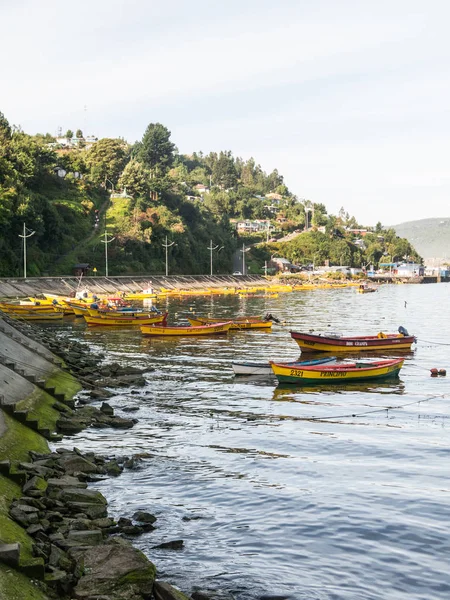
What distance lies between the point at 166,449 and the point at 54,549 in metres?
11.1

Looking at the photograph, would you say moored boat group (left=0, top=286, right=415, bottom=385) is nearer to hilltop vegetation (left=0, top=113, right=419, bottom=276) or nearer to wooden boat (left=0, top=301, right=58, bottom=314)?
wooden boat (left=0, top=301, right=58, bottom=314)

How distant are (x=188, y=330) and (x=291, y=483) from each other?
44921mm

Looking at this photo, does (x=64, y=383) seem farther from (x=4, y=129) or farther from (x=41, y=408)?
(x=4, y=129)

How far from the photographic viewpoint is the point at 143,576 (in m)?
14.0

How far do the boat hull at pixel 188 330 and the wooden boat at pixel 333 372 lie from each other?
87.4 ft

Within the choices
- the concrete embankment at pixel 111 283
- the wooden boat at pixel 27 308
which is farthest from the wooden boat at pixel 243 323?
the concrete embankment at pixel 111 283

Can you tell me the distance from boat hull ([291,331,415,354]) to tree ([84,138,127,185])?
140652mm

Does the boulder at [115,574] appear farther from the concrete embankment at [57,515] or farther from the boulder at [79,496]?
the boulder at [79,496]

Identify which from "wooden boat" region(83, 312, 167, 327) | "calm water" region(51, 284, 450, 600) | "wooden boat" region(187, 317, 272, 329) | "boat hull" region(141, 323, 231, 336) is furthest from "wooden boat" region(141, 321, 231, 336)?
"calm water" region(51, 284, 450, 600)

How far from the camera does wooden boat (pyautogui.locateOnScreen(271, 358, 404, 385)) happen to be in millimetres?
39562

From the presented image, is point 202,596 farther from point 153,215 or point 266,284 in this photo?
point 266,284

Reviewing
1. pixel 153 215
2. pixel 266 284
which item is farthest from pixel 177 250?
pixel 266 284

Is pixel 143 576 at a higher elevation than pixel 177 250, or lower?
lower

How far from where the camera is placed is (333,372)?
4069 centimetres
